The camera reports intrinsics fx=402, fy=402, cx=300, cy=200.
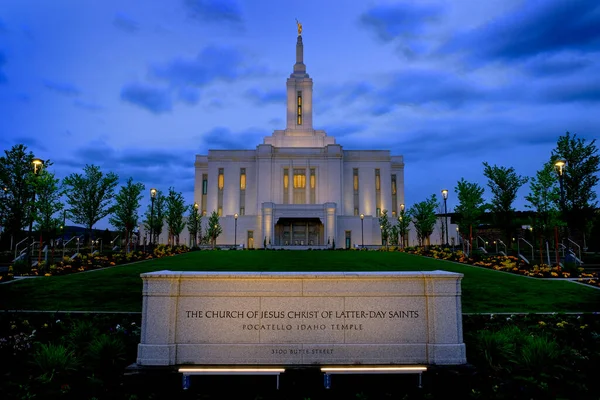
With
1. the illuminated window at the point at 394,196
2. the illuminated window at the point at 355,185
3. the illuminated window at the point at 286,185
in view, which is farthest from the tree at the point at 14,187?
the illuminated window at the point at 394,196

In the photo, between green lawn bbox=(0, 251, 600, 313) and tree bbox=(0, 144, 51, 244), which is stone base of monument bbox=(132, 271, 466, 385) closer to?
green lawn bbox=(0, 251, 600, 313)

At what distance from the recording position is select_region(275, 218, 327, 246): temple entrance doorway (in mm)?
58062

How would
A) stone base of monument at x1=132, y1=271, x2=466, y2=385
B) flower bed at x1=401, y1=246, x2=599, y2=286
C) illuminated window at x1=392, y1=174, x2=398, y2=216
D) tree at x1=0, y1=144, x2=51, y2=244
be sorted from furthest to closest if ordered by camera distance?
illuminated window at x1=392, y1=174, x2=398, y2=216 → tree at x1=0, y1=144, x2=51, y2=244 → flower bed at x1=401, y1=246, x2=599, y2=286 → stone base of monument at x1=132, y1=271, x2=466, y2=385

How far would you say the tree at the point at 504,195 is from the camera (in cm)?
2523

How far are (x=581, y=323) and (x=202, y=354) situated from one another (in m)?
8.74

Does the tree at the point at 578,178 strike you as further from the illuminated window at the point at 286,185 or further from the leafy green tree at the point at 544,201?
the illuminated window at the point at 286,185

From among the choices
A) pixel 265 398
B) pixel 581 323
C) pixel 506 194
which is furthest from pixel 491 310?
pixel 506 194

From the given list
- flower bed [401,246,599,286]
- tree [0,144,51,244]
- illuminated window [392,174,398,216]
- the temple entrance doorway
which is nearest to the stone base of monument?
flower bed [401,246,599,286]

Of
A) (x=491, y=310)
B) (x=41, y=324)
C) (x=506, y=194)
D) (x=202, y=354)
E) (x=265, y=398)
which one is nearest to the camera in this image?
(x=265, y=398)

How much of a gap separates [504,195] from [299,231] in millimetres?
36378

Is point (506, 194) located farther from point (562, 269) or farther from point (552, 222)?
point (562, 269)

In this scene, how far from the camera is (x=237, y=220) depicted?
189 feet

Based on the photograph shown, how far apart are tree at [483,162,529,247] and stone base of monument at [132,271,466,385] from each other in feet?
69.5

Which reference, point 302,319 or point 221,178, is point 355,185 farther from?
point 302,319
